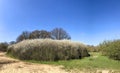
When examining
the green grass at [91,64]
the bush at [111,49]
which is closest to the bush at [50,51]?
the green grass at [91,64]

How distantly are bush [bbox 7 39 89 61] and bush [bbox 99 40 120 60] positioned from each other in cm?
200

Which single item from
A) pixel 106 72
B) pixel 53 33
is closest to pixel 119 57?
pixel 106 72

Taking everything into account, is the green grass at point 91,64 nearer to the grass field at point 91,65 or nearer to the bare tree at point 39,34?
the grass field at point 91,65

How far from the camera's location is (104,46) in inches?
594

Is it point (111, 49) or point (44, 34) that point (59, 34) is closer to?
point (44, 34)

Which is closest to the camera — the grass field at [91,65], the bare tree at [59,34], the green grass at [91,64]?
the grass field at [91,65]

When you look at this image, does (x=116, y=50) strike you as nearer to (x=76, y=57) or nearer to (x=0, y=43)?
(x=76, y=57)

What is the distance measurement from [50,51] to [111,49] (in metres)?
5.28

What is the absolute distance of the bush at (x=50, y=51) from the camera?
13395 millimetres

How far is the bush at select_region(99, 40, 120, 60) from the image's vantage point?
44.3ft

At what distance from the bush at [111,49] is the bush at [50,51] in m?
2.00

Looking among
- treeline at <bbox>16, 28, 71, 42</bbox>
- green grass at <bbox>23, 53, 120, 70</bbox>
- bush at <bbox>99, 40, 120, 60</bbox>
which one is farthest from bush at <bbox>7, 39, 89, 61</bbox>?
treeline at <bbox>16, 28, 71, 42</bbox>

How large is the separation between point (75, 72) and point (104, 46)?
7.83m

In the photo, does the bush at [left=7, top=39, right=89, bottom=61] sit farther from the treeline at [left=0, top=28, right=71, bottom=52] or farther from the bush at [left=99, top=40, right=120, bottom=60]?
the treeline at [left=0, top=28, right=71, bottom=52]
